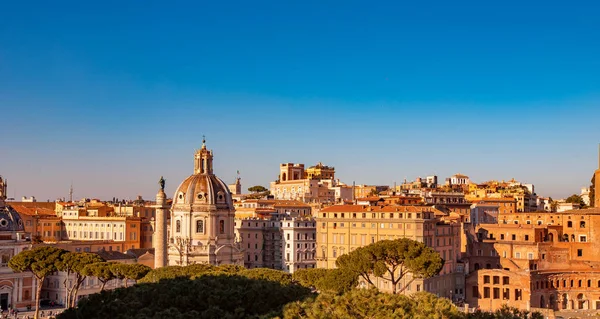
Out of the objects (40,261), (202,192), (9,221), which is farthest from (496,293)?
(9,221)

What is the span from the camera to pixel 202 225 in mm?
75500

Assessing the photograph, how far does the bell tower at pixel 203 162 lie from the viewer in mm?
78688

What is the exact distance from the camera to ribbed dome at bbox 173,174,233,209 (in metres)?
75.9

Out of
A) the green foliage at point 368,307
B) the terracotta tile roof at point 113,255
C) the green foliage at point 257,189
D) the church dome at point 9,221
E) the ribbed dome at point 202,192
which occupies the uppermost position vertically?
the green foliage at point 257,189

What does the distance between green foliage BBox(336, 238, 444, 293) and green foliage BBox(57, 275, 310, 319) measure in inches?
803

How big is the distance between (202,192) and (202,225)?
10.5 ft

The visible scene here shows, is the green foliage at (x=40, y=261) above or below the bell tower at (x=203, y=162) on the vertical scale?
below

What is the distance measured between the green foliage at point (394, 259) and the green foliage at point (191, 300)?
803 inches

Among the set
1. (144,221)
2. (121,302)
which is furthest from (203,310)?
(144,221)

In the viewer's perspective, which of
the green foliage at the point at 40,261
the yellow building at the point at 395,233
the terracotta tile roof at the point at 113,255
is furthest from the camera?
the terracotta tile roof at the point at 113,255

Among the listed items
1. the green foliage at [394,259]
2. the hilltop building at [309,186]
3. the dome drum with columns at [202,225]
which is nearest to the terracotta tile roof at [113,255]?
the dome drum with columns at [202,225]

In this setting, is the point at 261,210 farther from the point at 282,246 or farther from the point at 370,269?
the point at 370,269

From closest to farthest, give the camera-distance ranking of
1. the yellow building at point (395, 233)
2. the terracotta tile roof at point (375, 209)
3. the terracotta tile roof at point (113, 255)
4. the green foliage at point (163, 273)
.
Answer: the green foliage at point (163, 273) → the yellow building at point (395, 233) → the terracotta tile roof at point (375, 209) → the terracotta tile roof at point (113, 255)

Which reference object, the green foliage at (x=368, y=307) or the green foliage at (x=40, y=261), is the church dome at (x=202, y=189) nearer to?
the green foliage at (x=40, y=261)
